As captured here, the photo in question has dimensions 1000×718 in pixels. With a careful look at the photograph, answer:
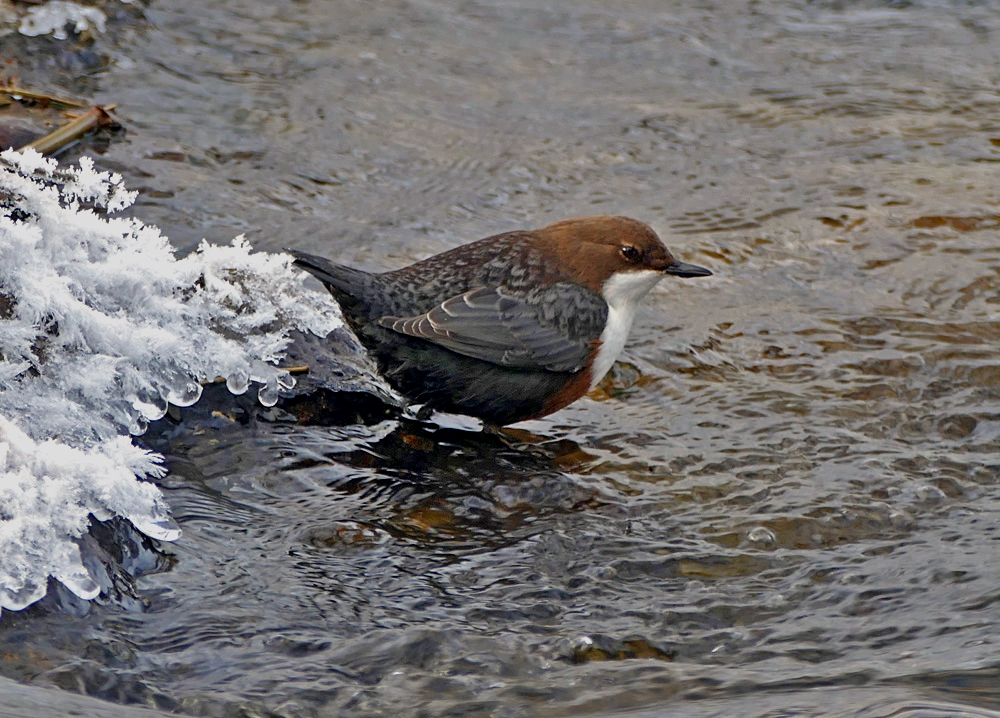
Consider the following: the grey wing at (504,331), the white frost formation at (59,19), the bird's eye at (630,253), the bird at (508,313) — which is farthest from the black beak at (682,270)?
the white frost formation at (59,19)

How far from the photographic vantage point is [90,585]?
2.85 metres

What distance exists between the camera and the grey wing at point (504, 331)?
4316mm

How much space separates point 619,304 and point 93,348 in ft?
6.75

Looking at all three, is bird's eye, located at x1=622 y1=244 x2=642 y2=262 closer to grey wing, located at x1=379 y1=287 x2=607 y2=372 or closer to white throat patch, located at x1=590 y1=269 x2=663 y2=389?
white throat patch, located at x1=590 y1=269 x2=663 y2=389

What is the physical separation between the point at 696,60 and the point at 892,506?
4.51 metres

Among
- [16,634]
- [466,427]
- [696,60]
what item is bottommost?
[466,427]

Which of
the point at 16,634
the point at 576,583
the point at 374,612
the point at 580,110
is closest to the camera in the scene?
the point at 16,634

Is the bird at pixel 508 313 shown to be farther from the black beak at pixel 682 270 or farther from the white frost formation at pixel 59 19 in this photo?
the white frost formation at pixel 59 19

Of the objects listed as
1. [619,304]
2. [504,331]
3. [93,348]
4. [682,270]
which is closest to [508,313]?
[504,331]

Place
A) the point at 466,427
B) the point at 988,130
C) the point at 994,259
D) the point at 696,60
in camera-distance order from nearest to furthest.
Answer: the point at 466,427 < the point at 994,259 < the point at 988,130 < the point at 696,60

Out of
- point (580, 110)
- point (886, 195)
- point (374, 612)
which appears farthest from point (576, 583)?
point (580, 110)

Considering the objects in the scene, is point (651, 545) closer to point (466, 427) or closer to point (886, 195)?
point (466, 427)

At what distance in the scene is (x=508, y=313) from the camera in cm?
452

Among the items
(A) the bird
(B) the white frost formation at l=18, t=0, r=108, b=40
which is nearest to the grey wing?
(A) the bird
